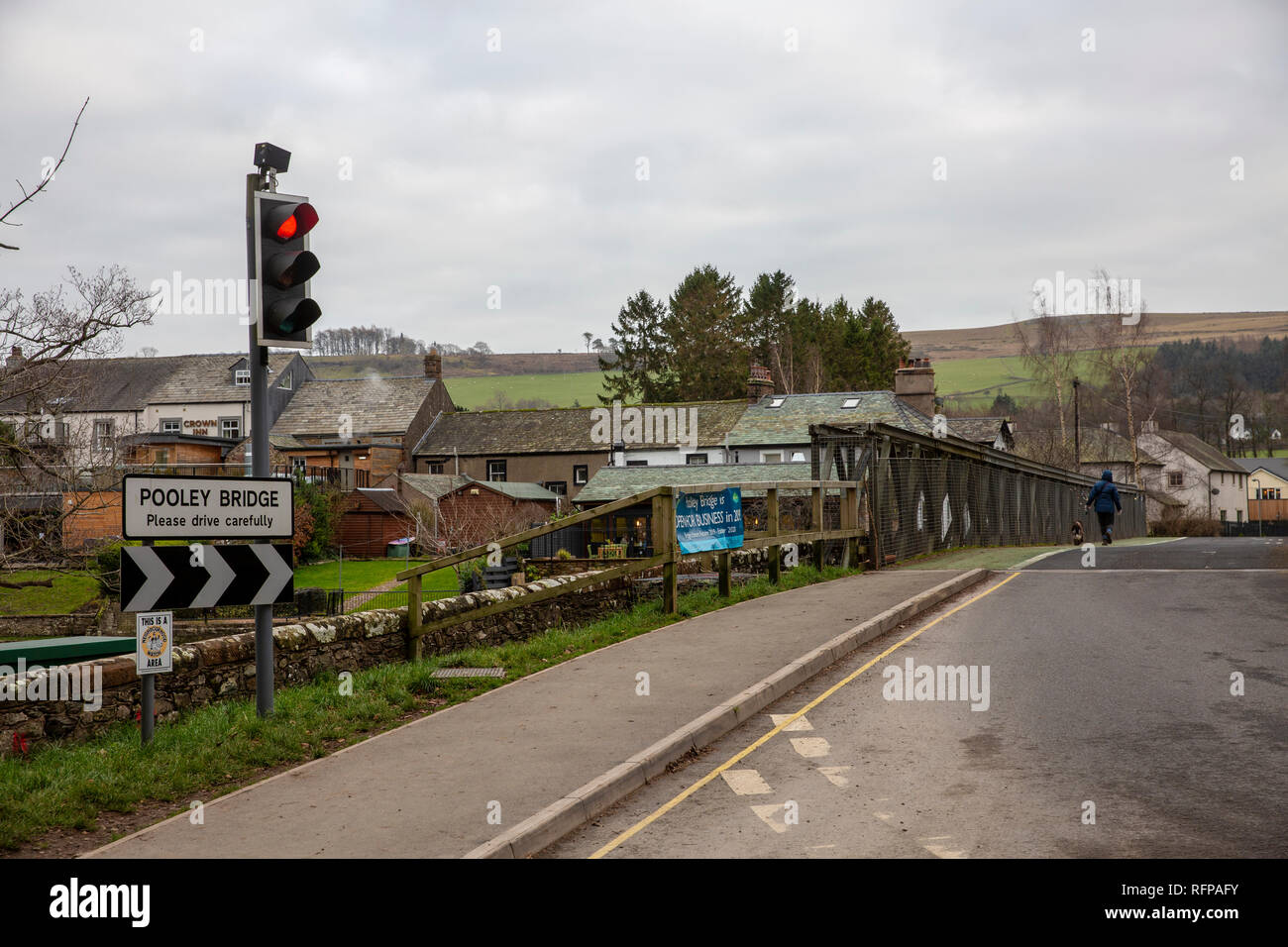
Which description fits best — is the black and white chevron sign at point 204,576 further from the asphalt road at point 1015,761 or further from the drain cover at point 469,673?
the asphalt road at point 1015,761

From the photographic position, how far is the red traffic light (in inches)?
292

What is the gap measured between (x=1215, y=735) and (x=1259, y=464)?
108 meters

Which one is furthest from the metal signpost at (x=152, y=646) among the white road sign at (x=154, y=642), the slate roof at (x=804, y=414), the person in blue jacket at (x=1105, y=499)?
the slate roof at (x=804, y=414)

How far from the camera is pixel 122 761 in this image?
6.86 m

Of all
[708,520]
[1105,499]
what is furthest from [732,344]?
[708,520]

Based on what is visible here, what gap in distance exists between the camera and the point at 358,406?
7006cm

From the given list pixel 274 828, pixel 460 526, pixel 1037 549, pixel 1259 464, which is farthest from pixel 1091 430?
pixel 274 828

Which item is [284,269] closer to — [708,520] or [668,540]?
[668,540]

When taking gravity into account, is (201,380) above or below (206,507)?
above

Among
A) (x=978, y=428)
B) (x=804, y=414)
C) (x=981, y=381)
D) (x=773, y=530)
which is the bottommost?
(x=773, y=530)

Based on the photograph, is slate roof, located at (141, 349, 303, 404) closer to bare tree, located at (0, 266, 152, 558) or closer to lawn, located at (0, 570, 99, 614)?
lawn, located at (0, 570, 99, 614)

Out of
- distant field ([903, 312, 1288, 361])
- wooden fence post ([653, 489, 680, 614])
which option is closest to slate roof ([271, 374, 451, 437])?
wooden fence post ([653, 489, 680, 614])

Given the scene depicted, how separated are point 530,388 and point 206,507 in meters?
133

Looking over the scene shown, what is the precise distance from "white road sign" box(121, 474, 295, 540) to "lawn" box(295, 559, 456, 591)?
32.3 meters
